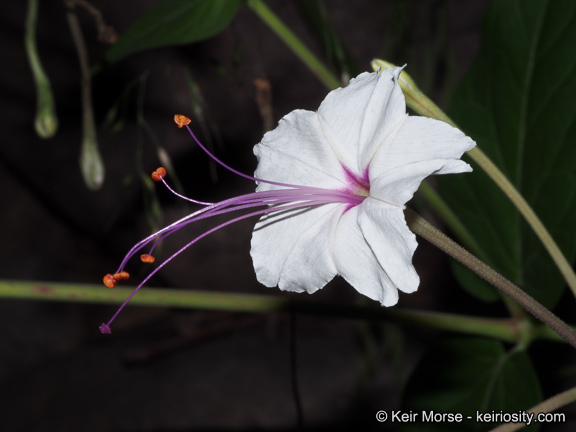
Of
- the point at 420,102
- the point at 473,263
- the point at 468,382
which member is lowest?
the point at 468,382

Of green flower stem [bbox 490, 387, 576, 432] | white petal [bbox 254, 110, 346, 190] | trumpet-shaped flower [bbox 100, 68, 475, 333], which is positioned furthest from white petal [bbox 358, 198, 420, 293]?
green flower stem [bbox 490, 387, 576, 432]

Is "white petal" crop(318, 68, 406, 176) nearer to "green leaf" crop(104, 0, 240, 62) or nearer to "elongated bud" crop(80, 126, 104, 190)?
"green leaf" crop(104, 0, 240, 62)

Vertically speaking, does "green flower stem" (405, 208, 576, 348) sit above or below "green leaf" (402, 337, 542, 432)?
above

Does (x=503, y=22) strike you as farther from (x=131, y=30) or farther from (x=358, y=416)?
(x=358, y=416)

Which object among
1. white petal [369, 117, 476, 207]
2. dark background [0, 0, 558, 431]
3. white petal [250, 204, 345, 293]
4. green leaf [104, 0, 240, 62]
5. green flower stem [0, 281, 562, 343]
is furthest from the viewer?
dark background [0, 0, 558, 431]

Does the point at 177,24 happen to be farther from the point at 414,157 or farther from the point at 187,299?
the point at 414,157

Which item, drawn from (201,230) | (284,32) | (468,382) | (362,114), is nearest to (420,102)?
(362,114)

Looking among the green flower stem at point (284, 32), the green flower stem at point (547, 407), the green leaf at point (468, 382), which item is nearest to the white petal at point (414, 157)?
the green flower stem at point (547, 407)
